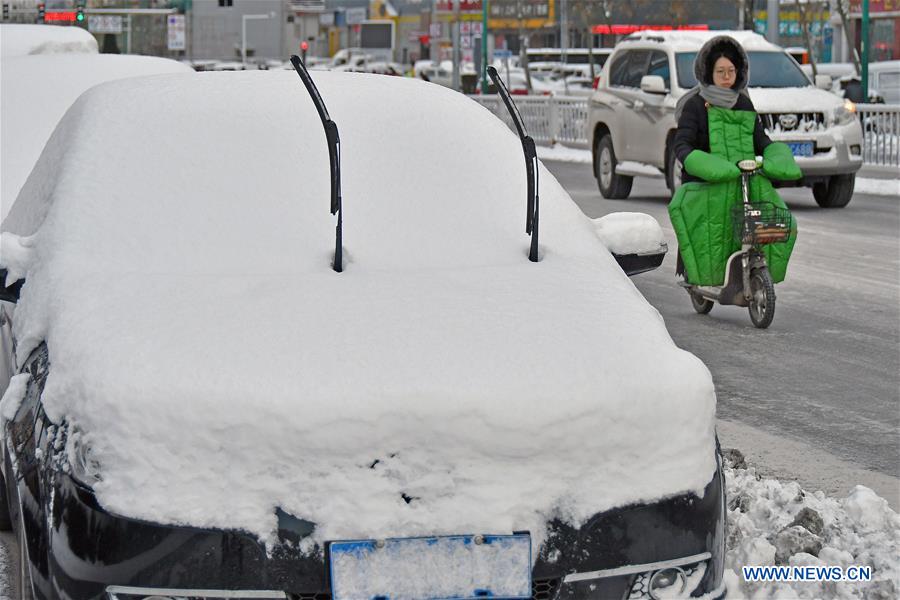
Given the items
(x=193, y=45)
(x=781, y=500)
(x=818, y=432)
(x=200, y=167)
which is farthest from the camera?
(x=193, y=45)

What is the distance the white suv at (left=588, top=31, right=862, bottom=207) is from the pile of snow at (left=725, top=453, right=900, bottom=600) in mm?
11869

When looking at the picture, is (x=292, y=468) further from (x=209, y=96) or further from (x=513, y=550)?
(x=209, y=96)

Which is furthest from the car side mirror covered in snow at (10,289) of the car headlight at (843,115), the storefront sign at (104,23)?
the storefront sign at (104,23)

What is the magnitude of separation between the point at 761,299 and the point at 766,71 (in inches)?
368

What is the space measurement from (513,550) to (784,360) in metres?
5.42

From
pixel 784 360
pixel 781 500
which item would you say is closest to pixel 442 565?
pixel 781 500

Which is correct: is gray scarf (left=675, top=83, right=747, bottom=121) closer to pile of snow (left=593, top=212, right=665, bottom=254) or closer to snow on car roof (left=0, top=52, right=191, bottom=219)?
snow on car roof (left=0, top=52, right=191, bottom=219)

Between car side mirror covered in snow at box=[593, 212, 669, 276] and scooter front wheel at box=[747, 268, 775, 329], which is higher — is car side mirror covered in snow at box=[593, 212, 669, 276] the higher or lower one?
the higher one

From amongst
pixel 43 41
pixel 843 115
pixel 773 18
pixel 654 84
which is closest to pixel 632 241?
pixel 43 41

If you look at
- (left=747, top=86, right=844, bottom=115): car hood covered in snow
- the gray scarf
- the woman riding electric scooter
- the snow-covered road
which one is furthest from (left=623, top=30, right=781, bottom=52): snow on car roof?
the gray scarf

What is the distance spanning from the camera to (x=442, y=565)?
10.9 ft

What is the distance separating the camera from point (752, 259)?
9.39 m

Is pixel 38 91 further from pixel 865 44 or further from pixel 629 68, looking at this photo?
pixel 865 44

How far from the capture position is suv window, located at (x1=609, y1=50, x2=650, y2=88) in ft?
62.5
